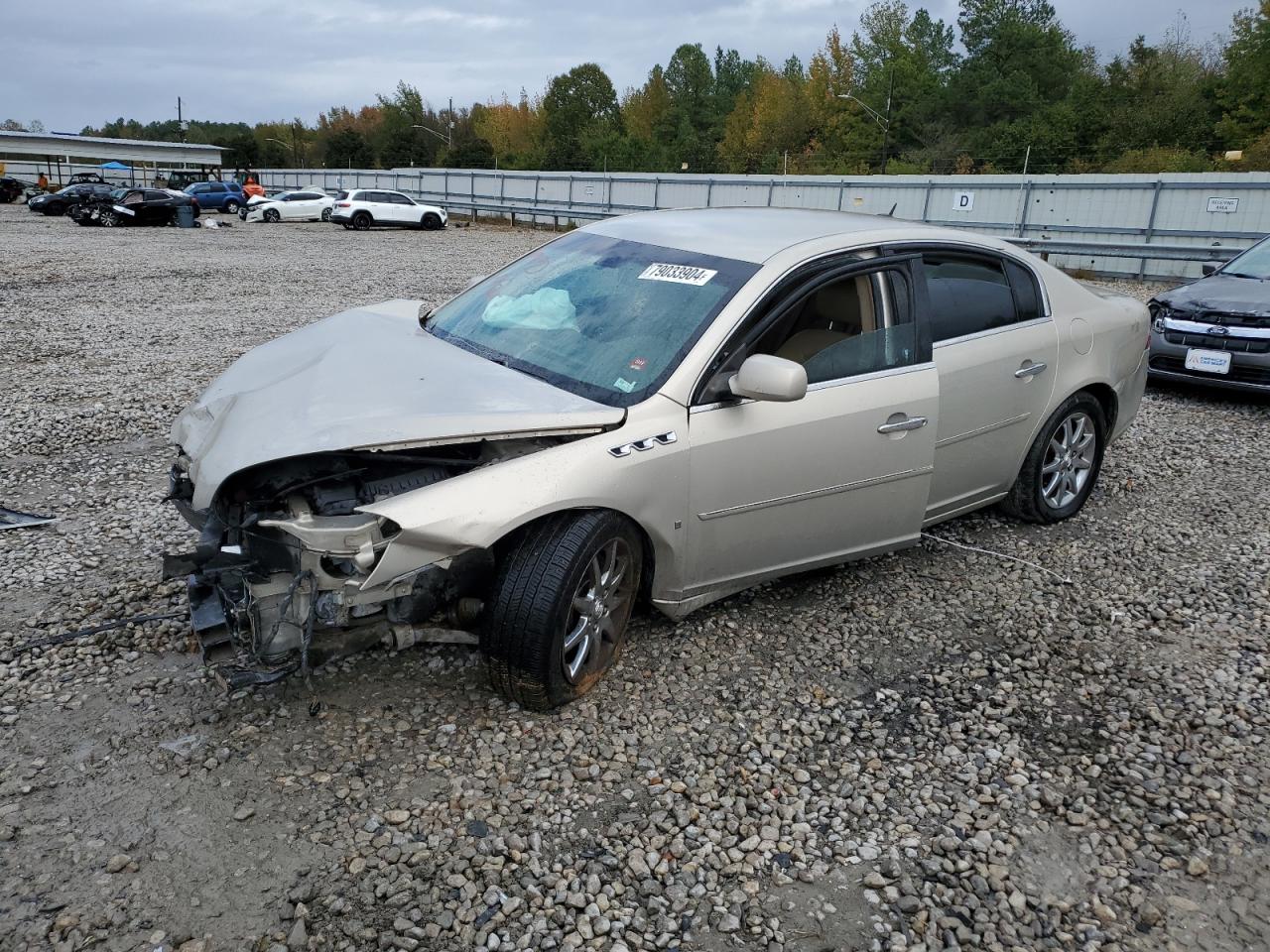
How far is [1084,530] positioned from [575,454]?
341cm

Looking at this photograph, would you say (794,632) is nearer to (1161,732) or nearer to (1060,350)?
(1161,732)

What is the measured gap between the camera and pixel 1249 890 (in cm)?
272

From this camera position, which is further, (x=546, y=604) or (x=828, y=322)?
(x=828, y=322)

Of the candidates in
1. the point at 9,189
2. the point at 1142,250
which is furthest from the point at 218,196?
the point at 1142,250

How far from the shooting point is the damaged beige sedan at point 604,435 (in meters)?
3.06

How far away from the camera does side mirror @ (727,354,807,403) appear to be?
334 cm

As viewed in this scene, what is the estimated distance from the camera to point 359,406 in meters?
3.25

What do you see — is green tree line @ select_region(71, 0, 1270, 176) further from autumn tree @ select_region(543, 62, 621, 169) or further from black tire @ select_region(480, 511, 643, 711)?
black tire @ select_region(480, 511, 643, 711)

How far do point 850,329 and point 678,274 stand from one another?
30.4 inches

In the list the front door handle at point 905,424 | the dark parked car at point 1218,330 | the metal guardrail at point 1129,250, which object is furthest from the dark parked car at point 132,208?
the front door handle at point 905,424

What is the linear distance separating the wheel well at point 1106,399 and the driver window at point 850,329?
167 centimetres

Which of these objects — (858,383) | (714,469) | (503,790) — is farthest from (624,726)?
(858,383)

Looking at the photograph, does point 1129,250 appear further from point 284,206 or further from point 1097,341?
point 284,206

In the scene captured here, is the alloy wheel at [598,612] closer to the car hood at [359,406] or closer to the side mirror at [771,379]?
the car hood at [359,406]
